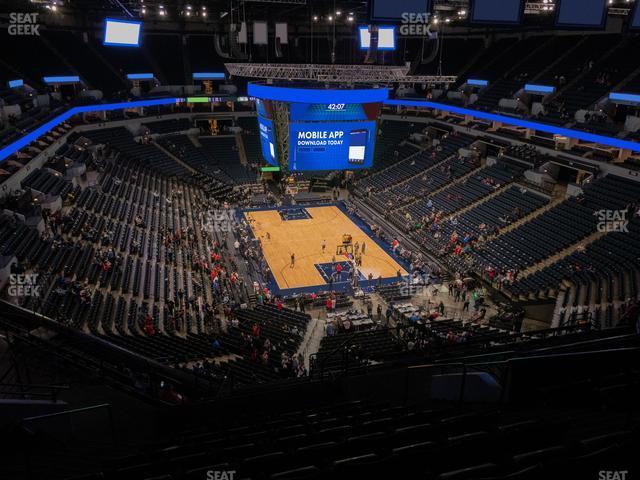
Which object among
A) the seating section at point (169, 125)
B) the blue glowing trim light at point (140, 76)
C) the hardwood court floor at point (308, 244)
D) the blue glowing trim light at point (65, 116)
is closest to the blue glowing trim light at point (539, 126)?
the hardwood court floor at point (308, 244)

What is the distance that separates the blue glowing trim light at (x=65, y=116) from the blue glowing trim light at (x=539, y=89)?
28.7 metres

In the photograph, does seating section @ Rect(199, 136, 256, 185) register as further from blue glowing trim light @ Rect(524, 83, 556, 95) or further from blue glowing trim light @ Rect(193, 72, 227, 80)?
blue glowing trim light @ Rect(524, 83, 556, 95)

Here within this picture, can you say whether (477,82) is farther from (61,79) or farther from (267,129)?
(61,79)

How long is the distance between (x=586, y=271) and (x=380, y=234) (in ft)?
41.8

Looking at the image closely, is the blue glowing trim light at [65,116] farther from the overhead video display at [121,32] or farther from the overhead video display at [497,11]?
the overhead video display at [497,11]

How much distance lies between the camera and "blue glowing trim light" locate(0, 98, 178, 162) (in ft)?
70.3

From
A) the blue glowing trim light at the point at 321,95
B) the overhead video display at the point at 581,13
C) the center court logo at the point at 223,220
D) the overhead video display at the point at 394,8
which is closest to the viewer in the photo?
the overhead video display at the point at 394,8

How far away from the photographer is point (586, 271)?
68.3 feet

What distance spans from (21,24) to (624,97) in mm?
39903

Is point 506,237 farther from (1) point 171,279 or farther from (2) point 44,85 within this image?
(2) point 44,85

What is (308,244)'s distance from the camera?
97.3 feet

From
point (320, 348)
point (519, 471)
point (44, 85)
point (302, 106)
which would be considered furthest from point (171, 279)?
point (44, 85)

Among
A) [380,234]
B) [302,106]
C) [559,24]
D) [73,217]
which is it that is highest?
[559,24]

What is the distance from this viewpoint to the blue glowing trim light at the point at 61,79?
1399 inches
